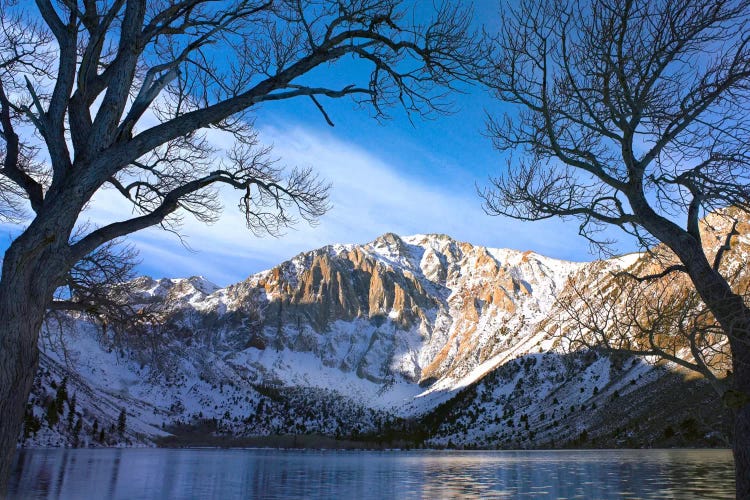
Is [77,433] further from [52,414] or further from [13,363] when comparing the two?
[13,363]

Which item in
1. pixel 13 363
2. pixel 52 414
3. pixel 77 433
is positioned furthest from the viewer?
pixel 77 433

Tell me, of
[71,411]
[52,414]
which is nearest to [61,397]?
[71,411]

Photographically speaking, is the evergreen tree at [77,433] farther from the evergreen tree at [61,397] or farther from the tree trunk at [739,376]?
the tree trunk at [739,376]

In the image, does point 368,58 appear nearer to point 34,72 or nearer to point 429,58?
point 429,58

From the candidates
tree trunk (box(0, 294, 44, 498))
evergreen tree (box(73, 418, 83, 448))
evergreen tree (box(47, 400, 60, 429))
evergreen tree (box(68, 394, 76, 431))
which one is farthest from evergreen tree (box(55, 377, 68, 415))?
tree trunk (box(0, 294, 44, 498))

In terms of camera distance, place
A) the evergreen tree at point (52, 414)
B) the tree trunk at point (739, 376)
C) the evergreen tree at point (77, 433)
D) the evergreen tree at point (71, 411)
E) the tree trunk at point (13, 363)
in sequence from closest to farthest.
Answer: the tree trunk at point (13, 363) → the tree trunk at point (739, 376) → the evergreen tree at point (52, 414) → the evergreen tree at point (77, 433) → the evergreen tree at point (71, 411)

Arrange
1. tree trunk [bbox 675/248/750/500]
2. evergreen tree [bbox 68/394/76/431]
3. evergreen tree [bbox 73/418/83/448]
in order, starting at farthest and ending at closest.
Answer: evergreen tree [bbox 68/394/76/431], evergreen tree [bbox 73/418/83/448], tree trunk [bbox 675/248/750/500]

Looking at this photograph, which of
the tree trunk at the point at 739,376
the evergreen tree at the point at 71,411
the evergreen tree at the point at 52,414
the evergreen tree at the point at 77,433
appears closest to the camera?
the tree trunk at the point at 739,376

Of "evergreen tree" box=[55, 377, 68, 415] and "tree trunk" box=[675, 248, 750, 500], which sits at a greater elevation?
"evergreen tree" box=[55, 377, 68, 415]

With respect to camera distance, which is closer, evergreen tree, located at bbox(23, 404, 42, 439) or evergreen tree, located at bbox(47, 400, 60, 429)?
evergreen tree, located at bbox(23, 404, 42, 439)

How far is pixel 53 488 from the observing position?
3569 cm

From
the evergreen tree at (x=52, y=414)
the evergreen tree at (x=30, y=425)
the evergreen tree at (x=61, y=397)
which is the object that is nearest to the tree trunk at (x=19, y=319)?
the evergreen tree at (x=30, y=425)

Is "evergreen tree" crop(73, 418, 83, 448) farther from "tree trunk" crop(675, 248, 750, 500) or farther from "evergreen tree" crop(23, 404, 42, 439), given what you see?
"tree trunk" crop(675, 248, 750, 500)

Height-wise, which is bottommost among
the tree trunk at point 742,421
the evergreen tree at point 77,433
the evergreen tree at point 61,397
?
the evergreen tree at point 77,433
